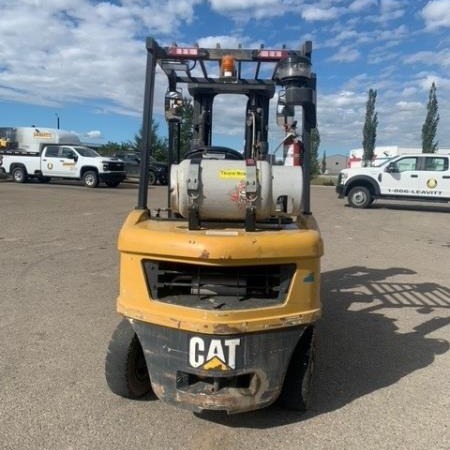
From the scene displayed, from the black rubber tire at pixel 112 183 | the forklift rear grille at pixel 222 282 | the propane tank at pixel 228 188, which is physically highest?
Answer: the propane tank at pixel 228 188

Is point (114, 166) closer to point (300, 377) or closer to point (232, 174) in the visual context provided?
point (232, 174)

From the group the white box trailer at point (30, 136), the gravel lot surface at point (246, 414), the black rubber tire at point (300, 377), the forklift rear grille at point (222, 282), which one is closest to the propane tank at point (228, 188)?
the forklift rear grille at point (222, 282)

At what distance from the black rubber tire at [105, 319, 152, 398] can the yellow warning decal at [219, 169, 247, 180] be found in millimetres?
1218

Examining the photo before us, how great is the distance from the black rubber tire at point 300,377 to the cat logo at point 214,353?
0.58m

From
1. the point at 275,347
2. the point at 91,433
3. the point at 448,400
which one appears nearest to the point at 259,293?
the point at 275,347

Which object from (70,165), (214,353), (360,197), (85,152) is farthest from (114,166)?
(214,353)

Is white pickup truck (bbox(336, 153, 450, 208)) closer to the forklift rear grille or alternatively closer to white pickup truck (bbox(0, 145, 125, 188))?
white pickup truck (bbox(0, 145, 125, 188))

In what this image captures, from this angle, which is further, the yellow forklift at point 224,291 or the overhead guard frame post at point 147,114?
the overhead guard frame post at point 147,114

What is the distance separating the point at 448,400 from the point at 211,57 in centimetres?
321

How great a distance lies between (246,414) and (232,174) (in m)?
1.61

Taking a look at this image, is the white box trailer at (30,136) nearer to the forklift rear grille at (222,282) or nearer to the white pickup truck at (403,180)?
the white pickup truck at (403,180)

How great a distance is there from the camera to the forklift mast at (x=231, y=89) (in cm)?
364

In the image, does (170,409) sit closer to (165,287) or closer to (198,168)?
(165,287)

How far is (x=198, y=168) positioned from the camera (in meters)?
3.34
